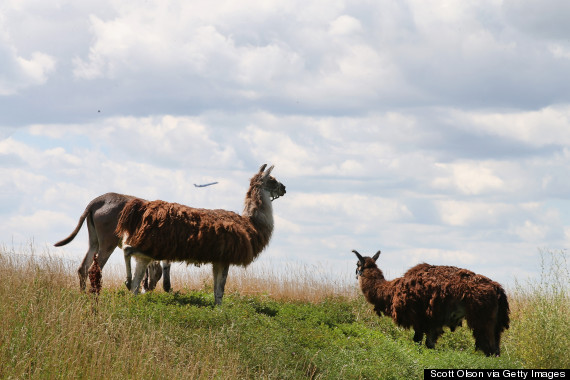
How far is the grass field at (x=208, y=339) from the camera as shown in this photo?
955cm

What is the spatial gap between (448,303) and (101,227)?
8.24m

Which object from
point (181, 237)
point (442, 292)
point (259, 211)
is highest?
point (259, 211)

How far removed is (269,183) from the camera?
17.4 meters

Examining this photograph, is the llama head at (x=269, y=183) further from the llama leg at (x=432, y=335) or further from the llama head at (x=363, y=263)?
the llama leg at (x=432, y=335)

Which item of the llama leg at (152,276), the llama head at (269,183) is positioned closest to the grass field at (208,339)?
the llama leg at (152,276)

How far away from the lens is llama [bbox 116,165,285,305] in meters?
15.4

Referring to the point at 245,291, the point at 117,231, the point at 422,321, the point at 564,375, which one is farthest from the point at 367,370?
the point at 245,291

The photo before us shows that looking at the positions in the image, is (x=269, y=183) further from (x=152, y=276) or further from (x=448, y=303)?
(x=448, y=303)

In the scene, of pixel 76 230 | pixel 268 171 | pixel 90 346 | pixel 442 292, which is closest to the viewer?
pixel 90 346

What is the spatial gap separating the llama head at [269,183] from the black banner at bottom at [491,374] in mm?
7322

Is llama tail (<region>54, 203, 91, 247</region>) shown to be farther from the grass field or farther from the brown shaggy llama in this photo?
the brown shaggy llama

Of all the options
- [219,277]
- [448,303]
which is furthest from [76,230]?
[448,303]

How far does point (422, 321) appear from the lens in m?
13.5

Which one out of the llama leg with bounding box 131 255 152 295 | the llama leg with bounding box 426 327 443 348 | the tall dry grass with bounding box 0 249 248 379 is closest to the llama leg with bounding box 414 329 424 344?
the llama leg with bounding box 426 327 443 348
